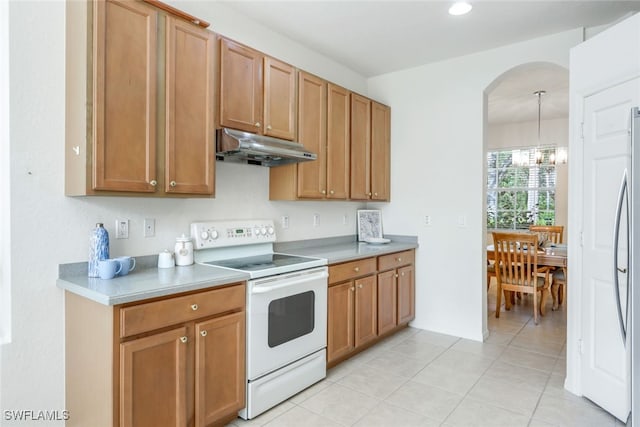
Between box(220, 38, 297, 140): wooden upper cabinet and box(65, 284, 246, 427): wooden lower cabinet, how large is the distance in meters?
1.16

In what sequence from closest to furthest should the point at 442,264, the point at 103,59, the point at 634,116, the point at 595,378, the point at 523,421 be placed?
the point at 634,116 → the point at 103,59 → the point at 523,421 → the point at 595,378 → the point at 442,264

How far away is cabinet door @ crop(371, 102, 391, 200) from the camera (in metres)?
3.85

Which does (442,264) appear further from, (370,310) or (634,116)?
(634,116)

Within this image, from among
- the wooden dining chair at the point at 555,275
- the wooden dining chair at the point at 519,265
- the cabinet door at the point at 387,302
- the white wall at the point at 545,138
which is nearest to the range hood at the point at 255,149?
the cabinet door at the point at 387,302

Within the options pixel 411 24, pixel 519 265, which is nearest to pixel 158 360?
pixel 411 24

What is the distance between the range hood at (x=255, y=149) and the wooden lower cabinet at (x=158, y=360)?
0.87 metres

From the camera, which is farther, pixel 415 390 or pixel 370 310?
pixel 370 310

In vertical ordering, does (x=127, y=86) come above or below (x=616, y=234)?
above

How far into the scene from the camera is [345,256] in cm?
300

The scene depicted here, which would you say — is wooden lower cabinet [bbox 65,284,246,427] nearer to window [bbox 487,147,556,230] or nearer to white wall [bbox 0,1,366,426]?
white wall [bbox 0,1,366,426]

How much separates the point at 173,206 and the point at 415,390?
209 cm

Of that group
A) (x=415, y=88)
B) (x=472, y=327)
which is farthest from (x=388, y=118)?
(x=472, y=327)

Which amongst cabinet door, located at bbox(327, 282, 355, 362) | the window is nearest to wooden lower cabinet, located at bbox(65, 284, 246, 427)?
cabinet door, located at bbox(327, 282, 355, 362)

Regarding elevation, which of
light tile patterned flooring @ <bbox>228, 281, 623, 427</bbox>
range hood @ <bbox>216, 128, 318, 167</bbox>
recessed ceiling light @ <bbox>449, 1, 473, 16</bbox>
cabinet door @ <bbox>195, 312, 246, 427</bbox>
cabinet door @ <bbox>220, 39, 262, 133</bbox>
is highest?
recessed ceiling light @ <bbox>449, 1, 473, 16</bbox>
